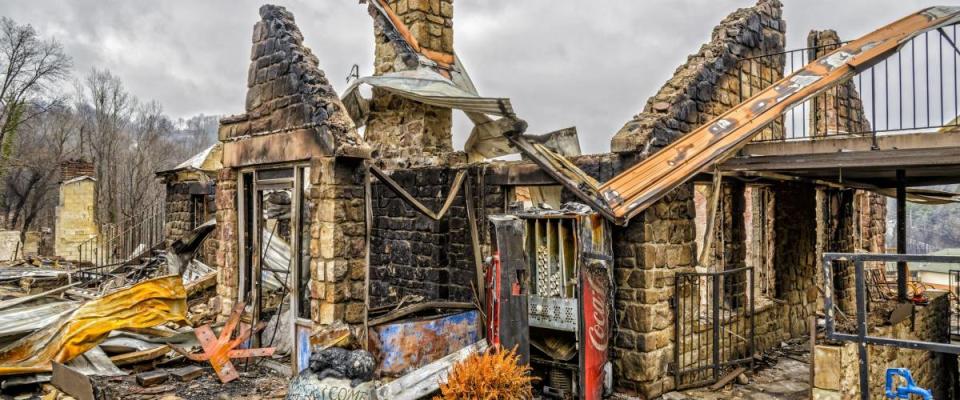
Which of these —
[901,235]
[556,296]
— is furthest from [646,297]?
[901,235]

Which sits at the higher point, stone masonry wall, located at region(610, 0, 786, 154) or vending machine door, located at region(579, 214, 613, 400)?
stone masonry wall, located at region(610, 0, 786, 154)

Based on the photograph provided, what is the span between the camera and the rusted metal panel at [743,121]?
21.6 ft

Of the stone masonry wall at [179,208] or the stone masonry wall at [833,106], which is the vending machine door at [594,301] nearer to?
the stone masonry wall at [833,106]

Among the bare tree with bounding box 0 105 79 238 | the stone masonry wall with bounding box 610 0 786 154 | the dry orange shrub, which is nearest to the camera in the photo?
the dry orange shrub

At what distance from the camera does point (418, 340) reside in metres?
6.66

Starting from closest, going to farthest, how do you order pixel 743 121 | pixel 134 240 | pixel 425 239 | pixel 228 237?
1. pixel 743 121
2. pixel 228 237
3. pixel 425 239
4. pixel 134 240

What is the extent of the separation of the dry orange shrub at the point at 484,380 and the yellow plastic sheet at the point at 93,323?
3636mm

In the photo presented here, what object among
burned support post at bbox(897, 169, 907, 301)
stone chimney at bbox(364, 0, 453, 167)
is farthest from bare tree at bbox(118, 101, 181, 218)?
burned support post at bbox(897, 169, 907, 301)

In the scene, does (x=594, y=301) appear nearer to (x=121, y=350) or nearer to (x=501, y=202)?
(x=501, y=202)

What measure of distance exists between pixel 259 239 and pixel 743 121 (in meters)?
5.95

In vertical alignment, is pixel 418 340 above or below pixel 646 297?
below

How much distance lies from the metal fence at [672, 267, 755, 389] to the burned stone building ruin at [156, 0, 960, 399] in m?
0.03

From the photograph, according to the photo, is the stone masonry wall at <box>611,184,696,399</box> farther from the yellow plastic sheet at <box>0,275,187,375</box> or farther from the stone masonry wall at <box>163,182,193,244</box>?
the stone masonry wall at <box>163,182,193,244</box>

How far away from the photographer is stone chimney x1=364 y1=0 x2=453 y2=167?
389 inches
